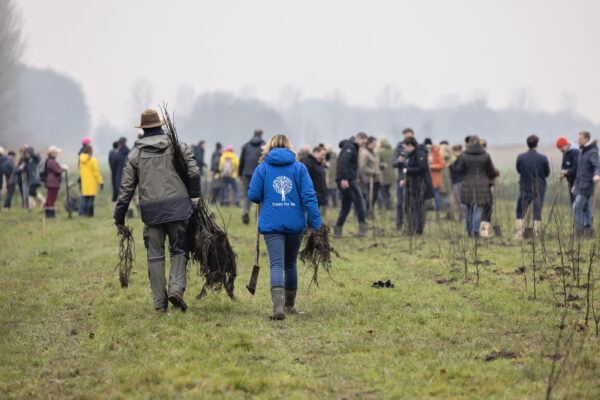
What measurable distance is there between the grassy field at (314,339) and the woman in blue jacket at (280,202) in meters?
0.60

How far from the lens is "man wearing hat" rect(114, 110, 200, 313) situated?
762 cm

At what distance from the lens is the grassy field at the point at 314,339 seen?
17.8 ft

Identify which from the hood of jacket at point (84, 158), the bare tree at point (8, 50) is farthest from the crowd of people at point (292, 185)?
the bare tree at point (8, 50)

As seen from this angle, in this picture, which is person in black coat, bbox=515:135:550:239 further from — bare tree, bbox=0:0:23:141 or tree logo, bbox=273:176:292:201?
bare tree, bbox=0:0:23:141

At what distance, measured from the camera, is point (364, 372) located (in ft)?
19.0

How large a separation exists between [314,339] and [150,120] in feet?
9.79

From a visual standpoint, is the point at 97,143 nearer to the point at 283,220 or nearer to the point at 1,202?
the point at 1,202

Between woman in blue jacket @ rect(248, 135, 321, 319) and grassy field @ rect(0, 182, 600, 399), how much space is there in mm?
601

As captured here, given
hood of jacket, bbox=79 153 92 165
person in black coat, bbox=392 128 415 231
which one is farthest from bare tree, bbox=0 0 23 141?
person in black coat, bbox=392 128 415 231

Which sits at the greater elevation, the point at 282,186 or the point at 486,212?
the point at 282,186

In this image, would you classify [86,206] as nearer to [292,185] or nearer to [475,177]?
[475,177]

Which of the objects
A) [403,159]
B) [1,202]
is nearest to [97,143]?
[1,202]

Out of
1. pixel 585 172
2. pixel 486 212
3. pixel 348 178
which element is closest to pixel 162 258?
pixel 348 178

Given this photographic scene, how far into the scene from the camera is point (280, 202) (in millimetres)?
7547
